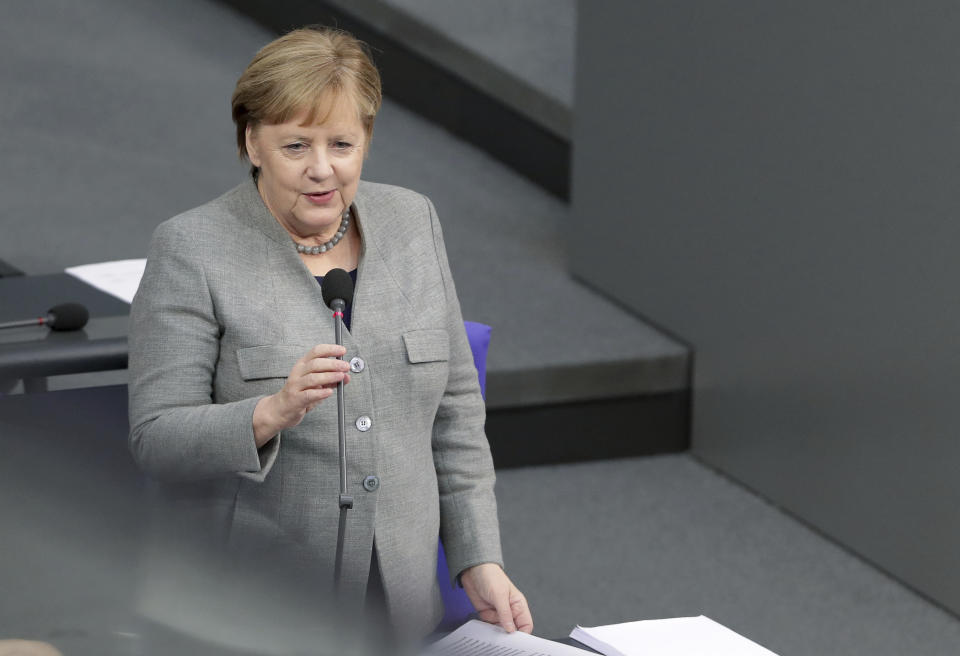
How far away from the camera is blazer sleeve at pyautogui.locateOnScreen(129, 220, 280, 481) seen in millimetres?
1493

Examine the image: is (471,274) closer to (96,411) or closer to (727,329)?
(727,329)

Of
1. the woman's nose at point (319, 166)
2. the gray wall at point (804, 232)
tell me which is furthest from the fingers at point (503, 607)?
the gray wall at point (804, 232)

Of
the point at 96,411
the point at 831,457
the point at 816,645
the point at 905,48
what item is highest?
the point at 905,48

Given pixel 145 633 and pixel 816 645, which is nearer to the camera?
pixel 145 633

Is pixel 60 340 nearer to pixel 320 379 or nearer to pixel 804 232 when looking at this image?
pixel 320 379

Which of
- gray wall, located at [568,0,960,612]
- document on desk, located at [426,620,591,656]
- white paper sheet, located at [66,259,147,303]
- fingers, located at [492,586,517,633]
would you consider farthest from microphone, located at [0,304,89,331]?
gray wall, located at [568,0,960,612]

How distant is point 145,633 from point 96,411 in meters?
1.29

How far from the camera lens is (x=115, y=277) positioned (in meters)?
2.59

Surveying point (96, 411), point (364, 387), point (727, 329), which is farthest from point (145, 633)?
point (727, 329)

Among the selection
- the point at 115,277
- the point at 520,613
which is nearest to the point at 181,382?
the point at 520,613

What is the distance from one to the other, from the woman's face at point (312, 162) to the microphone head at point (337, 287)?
12cm

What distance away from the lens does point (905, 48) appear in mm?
2834

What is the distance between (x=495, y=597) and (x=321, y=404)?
30 cm

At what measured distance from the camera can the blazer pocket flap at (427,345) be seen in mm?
1617
